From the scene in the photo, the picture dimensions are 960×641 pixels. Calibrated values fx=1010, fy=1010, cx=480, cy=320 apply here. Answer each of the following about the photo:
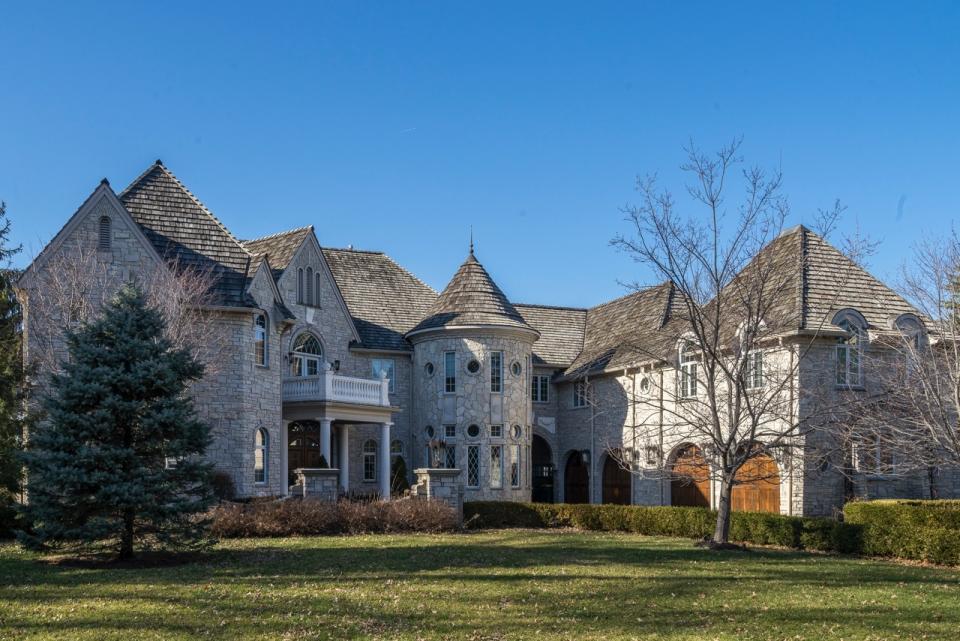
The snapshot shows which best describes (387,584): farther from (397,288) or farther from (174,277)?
(397,288)

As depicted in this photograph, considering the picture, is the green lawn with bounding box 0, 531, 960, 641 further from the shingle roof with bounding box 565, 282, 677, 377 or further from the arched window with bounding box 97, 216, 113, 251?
the shingle roof with bounding box 565, 282, 677, 377

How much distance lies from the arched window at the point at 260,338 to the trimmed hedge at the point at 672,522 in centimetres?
764

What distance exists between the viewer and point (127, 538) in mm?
17031

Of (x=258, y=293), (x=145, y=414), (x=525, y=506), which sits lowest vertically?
(x=525, y=506)

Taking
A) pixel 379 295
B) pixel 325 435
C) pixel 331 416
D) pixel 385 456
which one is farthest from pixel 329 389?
pixel 379 295

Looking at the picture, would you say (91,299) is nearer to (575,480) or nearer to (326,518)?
(326,518)

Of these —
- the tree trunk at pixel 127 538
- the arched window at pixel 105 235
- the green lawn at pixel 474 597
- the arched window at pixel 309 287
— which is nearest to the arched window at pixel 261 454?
the arched window at pixel 309 287

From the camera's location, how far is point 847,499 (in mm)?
28672

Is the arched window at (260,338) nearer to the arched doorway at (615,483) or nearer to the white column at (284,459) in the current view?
the white column at (284,459)

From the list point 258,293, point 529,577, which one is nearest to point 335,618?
point 529,577

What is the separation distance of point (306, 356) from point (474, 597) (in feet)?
72.9

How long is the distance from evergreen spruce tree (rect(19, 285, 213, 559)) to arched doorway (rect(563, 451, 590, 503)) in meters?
24.4

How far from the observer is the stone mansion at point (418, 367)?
1134 inches

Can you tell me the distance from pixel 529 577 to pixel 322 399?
17.3m
